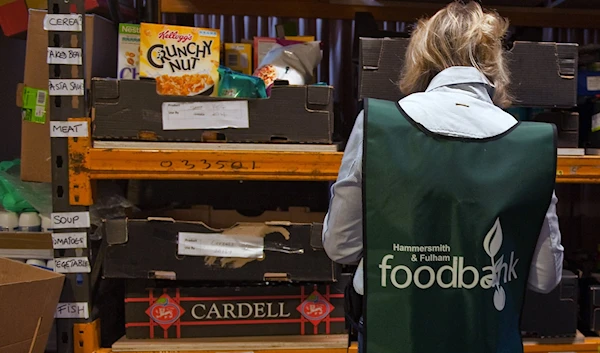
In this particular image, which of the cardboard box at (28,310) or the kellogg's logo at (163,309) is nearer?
the cardboard box at (28,310)

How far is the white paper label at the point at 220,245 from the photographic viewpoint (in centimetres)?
148

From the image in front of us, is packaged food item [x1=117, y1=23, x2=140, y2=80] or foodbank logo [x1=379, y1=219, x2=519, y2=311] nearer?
foodbank logo [x1=379, y1=219, x2=519, y2=311]

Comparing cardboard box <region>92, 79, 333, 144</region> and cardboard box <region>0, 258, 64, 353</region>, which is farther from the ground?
cardboard box <region>92, 79, 333, 144</region>

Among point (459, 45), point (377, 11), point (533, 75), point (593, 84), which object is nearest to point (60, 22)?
point (459, 45)

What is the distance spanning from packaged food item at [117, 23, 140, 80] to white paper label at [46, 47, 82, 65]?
0.39ft

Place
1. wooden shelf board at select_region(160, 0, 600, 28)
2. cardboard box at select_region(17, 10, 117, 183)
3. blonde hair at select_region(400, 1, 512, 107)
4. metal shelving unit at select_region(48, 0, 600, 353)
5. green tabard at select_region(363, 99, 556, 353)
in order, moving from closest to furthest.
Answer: green tabard at select_region(363, 99, 556, 353)
blonde hair at select_region(400, 1, 512, 107)
metal shelving unit at select_region(48, 0, 600, 353)
cardboard box at select_region(17, 10, 117, 183)
wooden shelf board at select_region(160, 0, 600, 28)

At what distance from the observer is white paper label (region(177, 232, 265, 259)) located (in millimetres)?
1481

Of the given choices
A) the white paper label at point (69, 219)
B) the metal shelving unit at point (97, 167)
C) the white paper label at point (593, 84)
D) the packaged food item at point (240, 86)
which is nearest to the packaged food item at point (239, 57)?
the packaged food item at point (240, 86)

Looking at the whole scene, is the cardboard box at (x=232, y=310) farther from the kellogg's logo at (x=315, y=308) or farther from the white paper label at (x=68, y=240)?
the white paper label at (x=68, y=240)

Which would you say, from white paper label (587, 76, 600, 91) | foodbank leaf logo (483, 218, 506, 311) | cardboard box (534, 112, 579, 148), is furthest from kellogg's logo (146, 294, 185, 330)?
white paper label (587, 76, 600, 91)

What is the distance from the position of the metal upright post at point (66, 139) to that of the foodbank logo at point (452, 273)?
841 mm

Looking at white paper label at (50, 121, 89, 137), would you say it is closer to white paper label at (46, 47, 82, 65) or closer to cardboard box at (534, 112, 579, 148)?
white paper label at (46, 47, 82, 65)

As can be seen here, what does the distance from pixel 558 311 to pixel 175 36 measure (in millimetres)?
1277

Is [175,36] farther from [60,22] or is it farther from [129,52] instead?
[60,22]
